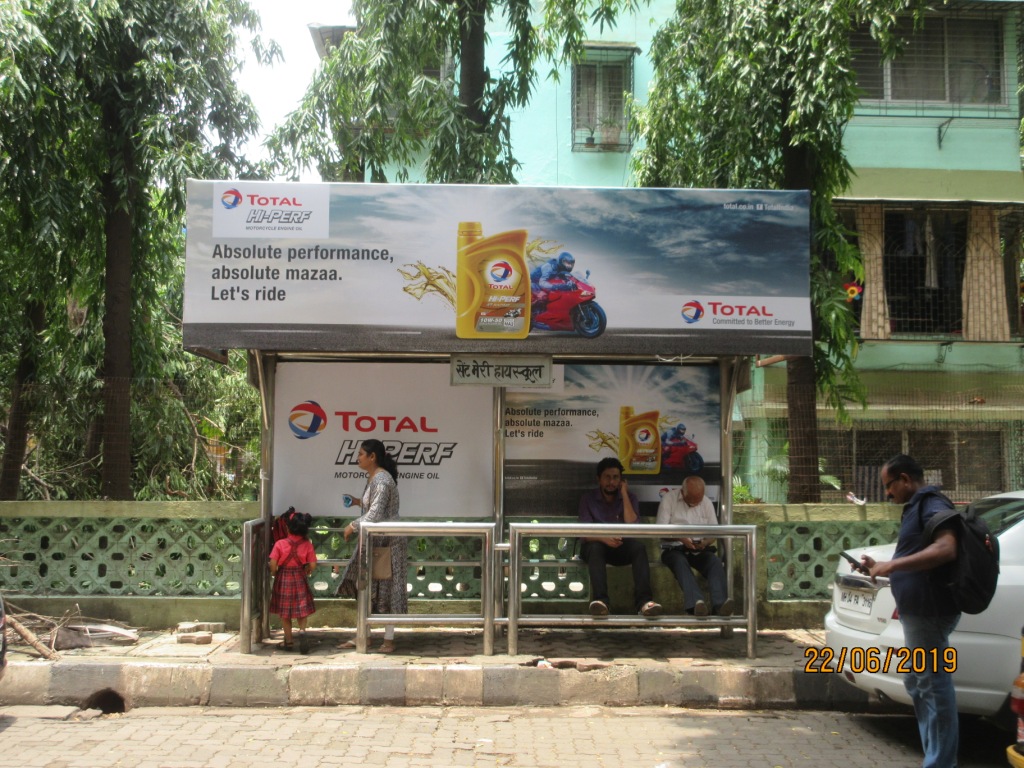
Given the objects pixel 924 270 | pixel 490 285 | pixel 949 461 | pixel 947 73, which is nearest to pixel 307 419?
pixel 490 285

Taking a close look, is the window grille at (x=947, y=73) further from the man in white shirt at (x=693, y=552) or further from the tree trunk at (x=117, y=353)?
the tree trunk at (x=117, y=353)

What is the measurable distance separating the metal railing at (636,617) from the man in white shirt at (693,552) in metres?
0.20

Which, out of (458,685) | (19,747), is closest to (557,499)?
(458,685)

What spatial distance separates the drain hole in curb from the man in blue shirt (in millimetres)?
3524

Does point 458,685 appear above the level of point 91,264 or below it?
below

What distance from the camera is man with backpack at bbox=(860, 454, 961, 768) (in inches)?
184

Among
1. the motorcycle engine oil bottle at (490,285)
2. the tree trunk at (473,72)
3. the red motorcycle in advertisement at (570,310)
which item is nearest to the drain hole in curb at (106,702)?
the motorcycle engine oil bottle at (490,285)

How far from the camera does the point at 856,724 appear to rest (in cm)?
649

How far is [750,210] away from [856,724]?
3790 mm

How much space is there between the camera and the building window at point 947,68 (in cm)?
1580

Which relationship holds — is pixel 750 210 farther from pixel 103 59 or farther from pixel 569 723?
pixel 103 59

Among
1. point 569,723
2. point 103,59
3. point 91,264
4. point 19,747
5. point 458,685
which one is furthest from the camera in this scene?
point 91,264

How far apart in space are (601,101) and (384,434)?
10.7 m

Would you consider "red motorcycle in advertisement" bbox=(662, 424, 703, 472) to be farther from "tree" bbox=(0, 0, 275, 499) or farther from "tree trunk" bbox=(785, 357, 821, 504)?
"tree" bbox=(0, 0, 275, 499)
